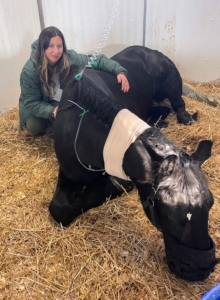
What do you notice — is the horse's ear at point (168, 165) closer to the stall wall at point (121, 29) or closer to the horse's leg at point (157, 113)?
the horse's leg at point (157, 113)

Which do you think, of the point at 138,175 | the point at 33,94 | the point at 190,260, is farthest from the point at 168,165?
the point at 33,94

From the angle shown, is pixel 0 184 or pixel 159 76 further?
pixel 159 76

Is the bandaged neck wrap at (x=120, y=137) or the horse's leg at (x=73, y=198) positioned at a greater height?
the bandaged neck wrap at (x=120, y=137)

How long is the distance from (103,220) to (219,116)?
1.94m

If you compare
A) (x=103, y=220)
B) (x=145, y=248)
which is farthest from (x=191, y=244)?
(x=103, y=220)

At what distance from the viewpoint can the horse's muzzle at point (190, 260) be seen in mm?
1386

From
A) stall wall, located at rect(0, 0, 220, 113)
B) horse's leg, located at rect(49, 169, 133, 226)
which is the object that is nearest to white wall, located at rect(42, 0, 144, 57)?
stall wall, located at rect(0, 0, 220, 113)

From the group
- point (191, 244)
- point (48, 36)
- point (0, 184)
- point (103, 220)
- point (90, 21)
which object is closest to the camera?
point (191, 244)

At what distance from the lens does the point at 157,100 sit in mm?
3520

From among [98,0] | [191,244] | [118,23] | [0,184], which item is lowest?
[0,184]

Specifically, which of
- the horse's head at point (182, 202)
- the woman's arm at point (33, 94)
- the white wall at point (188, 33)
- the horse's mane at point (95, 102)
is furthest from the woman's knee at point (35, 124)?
the white wall at point (188, 33)

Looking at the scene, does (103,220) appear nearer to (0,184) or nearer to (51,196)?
(51,196)

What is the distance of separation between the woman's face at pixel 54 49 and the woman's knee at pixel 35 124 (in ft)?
2.15

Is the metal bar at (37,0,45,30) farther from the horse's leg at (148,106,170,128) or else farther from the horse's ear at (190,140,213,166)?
the horse's ear at (190,140,213,166)
